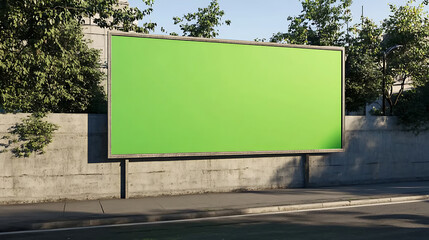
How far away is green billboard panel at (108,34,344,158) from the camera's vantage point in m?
13.4

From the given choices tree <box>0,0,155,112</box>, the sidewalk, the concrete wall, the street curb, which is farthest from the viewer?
the concrete wall

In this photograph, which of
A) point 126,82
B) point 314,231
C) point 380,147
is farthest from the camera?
point 380,147

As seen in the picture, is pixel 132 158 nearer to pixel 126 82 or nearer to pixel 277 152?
pixel 126 82

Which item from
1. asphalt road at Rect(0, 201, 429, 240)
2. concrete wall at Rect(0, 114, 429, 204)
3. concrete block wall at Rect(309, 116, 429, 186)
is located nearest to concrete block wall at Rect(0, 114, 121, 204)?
concrete wall at Rect(0, 114, 429, 204)

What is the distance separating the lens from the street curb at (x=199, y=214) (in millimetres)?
9766

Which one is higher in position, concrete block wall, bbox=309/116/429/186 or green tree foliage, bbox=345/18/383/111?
green tree foliage, bbox=345/18/383/111

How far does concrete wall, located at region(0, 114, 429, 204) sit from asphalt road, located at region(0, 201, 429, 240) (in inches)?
146

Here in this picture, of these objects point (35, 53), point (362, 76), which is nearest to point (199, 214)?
point (35, 53)

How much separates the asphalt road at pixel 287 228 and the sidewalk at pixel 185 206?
0.56 meters

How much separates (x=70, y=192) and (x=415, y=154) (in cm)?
1472

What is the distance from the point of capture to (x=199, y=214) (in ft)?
36.0

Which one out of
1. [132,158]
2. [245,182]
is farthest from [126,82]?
[245,182]

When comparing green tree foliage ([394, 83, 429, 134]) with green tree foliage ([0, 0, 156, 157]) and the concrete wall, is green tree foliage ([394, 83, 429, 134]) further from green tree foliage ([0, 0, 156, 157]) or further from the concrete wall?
green tree foliage ([0, 0, 156, 157])

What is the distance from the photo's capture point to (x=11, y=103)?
490 inches
